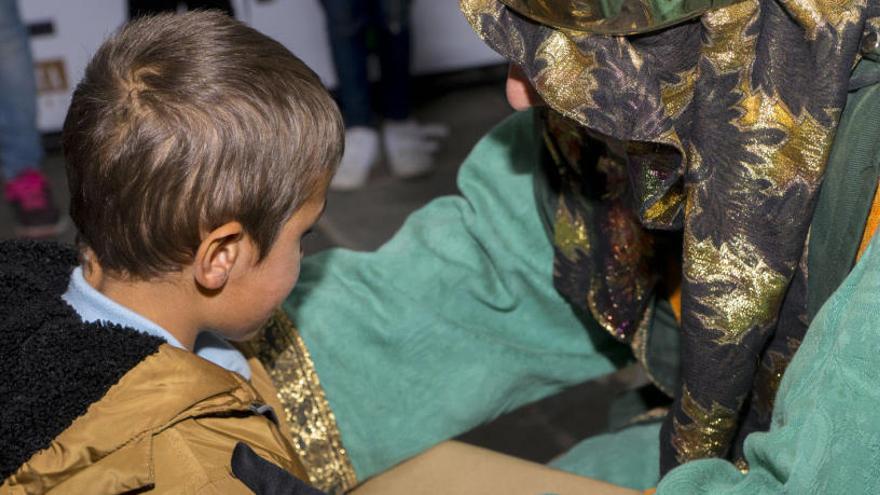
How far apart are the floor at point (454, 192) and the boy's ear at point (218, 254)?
1021 mm

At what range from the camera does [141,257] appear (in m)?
0.98

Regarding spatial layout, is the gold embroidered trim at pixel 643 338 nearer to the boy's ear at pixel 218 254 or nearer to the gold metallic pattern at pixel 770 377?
the gold metallic pattern at pixel 770 377

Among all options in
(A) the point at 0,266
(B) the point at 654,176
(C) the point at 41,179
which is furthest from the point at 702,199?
(C) the point at 41,179

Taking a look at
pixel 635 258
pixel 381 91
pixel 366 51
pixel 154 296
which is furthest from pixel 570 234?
pixel 381 91

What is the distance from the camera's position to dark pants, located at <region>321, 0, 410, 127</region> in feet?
10.2

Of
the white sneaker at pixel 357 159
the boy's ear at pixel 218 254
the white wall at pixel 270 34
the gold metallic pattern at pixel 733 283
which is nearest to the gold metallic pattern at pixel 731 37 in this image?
the gold metallic pattern at pixel 733 283

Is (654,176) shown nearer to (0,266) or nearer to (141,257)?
(141,257)

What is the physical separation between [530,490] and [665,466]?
0.13 meters

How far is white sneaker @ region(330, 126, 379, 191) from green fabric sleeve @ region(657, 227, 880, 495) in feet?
7.37

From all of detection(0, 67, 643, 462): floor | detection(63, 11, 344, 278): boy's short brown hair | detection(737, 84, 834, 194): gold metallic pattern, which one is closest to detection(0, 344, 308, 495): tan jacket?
detection(63, 11, 344, 278): boy's short brown hair

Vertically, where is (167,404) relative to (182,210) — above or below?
below

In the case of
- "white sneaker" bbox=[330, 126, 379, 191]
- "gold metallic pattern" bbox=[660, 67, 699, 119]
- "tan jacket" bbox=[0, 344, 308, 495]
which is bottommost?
"white sneaker" bbox=[330, 126, 379, 191]

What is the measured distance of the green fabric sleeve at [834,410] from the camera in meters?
0.75

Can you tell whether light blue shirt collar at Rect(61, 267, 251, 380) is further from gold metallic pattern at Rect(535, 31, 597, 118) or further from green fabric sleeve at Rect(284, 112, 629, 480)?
gold metallic pattern at Rect(535, 31, 597, 118)
